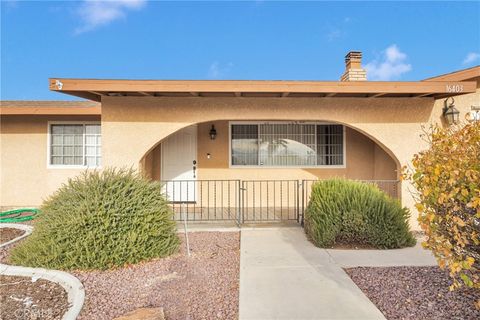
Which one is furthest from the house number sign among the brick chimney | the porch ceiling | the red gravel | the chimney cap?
the red gravel

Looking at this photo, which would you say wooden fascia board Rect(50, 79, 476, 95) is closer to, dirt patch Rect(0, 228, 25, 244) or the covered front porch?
the covered front porch

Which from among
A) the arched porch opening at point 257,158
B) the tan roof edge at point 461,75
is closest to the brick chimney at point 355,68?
the arched porch opening at point 257,158

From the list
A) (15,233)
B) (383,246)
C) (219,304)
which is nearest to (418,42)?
(383,246)

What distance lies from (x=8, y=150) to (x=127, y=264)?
23.5 ft

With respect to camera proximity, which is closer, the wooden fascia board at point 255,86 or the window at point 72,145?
the wooden fascia board at point 255,86

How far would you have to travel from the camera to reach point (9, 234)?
5910mm

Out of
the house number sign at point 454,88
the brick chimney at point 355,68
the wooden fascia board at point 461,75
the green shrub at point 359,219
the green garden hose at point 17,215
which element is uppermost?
the brick chimney at point 355,68

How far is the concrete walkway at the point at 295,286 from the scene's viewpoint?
2875mm

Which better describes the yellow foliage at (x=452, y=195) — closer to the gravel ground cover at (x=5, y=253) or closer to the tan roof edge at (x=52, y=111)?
the gravel ground cover at (x=5, y=253)

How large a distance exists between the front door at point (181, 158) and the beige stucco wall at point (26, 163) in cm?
235

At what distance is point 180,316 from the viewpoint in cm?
287

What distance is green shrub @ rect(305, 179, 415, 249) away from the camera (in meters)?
4.95

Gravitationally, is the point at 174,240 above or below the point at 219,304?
above

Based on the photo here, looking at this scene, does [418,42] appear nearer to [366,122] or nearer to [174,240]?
[366,122]
